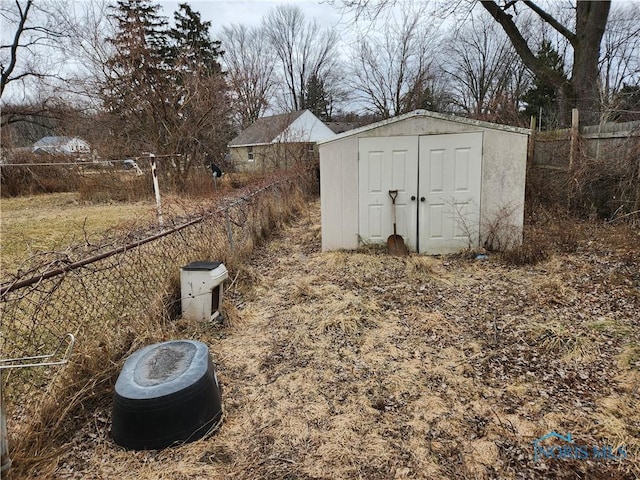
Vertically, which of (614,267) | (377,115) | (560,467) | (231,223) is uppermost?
(377,115)

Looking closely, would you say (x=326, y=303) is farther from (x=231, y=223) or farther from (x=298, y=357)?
(x=231, y=223)

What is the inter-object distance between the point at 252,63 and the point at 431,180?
102 ft

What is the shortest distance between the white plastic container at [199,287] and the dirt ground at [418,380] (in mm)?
157

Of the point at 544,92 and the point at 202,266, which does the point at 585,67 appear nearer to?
the point at 202,266

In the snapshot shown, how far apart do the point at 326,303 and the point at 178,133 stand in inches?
443

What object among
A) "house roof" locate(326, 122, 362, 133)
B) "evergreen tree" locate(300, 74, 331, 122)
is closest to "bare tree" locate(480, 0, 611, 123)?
"house roof" locate(326, 122, 362, 133)

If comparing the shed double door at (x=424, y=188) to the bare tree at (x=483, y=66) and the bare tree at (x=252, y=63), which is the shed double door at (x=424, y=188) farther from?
the bare tree at (x=252, y=63)

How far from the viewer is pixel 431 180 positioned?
6043 mm

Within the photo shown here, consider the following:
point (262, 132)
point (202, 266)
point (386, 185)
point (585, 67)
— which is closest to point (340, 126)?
point (262, 132)

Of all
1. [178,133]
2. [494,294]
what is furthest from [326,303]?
[178,133]

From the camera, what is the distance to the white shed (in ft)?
19.2

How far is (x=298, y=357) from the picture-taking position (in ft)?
10.8

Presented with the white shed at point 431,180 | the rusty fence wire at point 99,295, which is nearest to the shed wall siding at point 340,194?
the white shed at point 431,180

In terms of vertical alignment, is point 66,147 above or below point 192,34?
below
